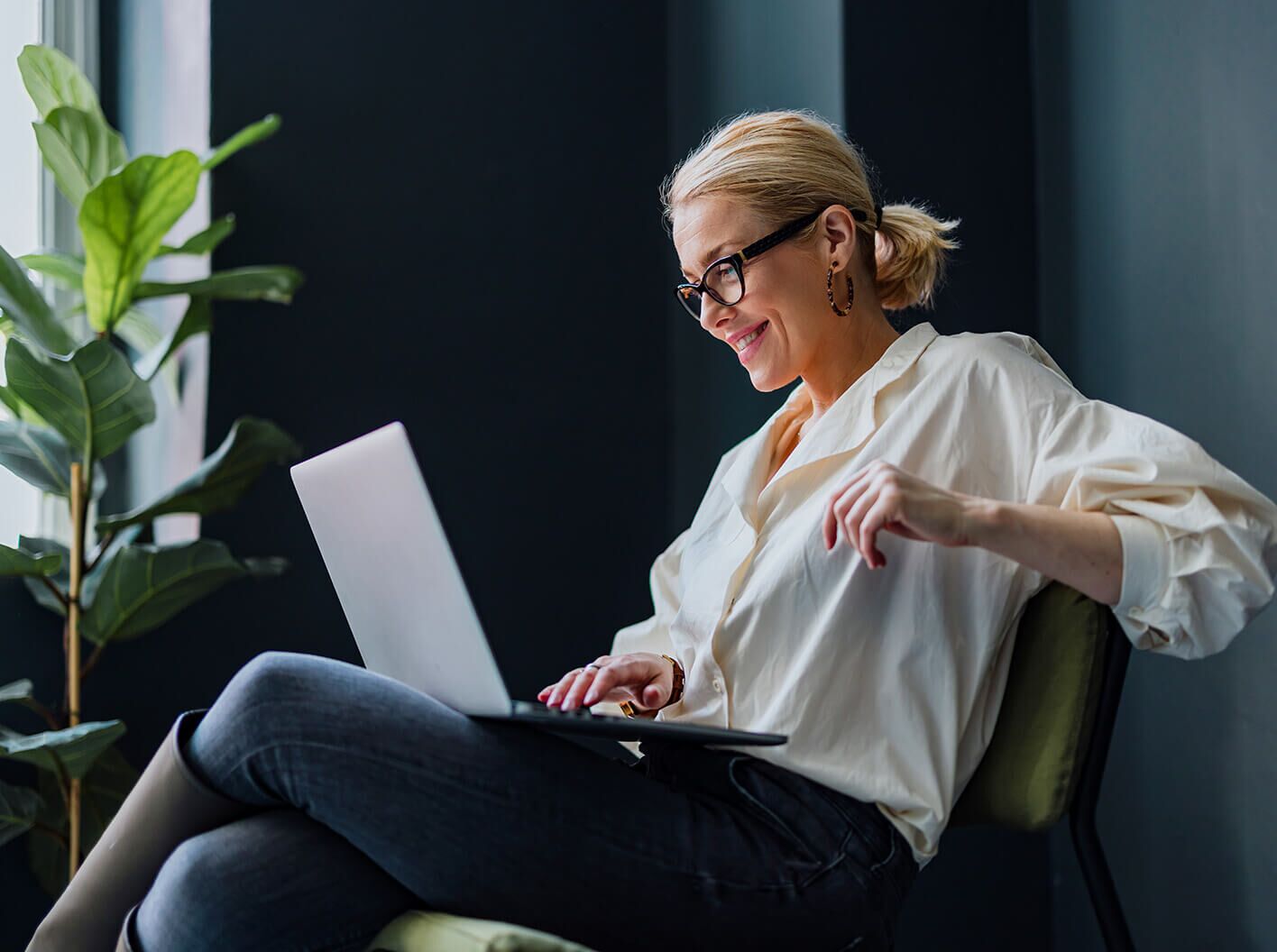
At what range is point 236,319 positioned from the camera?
204 centimetres

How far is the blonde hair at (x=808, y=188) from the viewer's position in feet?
4.44

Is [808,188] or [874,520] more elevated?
[808,188]

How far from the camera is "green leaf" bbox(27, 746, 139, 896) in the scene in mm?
1778

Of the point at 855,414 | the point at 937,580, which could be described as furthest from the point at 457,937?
the point at 855,414

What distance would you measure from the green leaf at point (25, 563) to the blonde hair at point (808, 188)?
0.94m

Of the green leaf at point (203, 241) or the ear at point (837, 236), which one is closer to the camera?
the ear at point (837, 236)

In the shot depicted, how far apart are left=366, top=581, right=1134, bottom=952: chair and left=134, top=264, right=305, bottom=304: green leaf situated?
1087mm

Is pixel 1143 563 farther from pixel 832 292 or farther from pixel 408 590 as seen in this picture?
pixel 408 590

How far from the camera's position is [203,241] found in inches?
74.0

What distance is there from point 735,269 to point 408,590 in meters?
0.54

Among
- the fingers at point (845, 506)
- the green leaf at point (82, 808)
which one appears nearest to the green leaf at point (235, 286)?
the green leaf at point (82, 808)

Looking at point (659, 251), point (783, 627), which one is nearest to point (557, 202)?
point (659, 251)

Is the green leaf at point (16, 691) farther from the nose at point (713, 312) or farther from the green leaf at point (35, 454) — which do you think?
the nose at point (713, 312)

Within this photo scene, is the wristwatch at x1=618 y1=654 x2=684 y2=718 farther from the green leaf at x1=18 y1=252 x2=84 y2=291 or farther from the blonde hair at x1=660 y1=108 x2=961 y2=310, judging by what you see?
the green leaf at x1=18 y1=252 x2=84 y2=291
